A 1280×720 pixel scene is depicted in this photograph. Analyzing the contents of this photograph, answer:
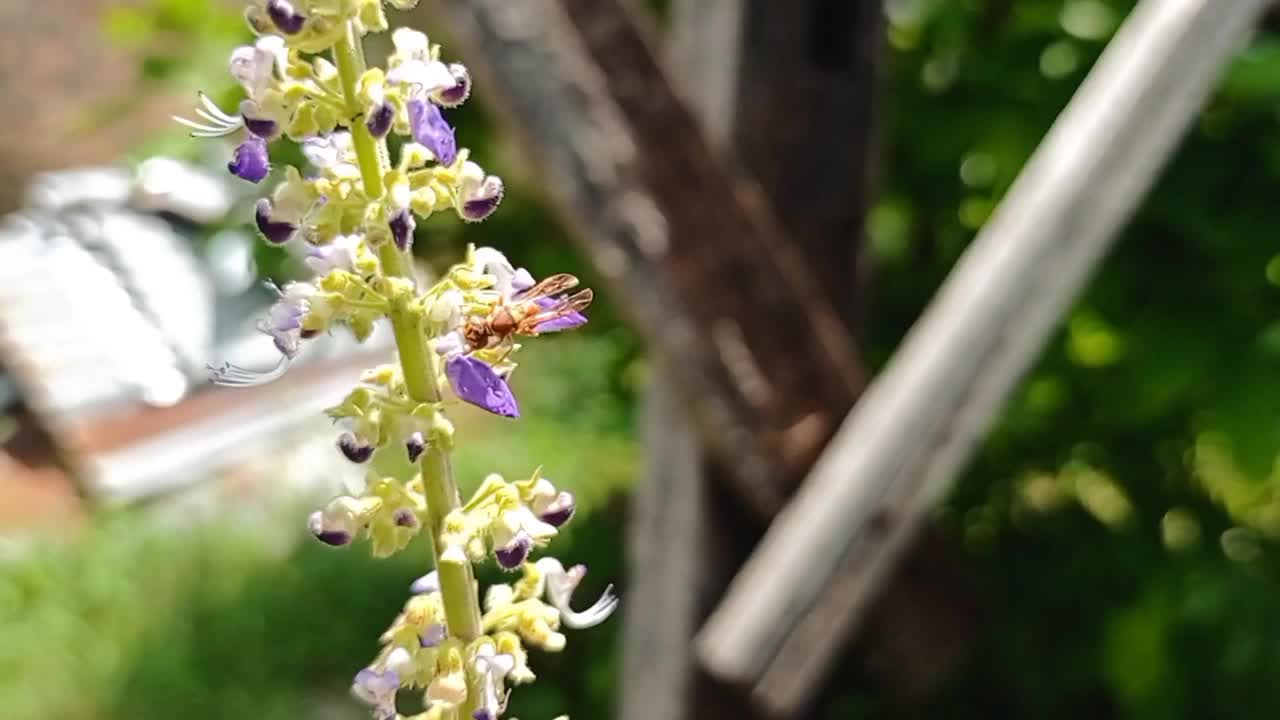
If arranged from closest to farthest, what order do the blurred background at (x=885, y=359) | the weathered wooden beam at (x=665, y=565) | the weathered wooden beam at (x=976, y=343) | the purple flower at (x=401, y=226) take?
the purple flower at (x=401, y=226), the weathered wooden beam at (x=976, y=343), the blurred background at (x=885, y=359), the weathered wooden beam at (x=665, y=565)

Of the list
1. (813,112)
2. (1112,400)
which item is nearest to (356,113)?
(813,112)

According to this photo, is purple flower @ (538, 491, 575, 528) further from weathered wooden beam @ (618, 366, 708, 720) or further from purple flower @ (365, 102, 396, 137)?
weathered wooden beam @ (618, 366, 708, 720)

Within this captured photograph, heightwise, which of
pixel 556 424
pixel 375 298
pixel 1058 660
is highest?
pixel 375 298

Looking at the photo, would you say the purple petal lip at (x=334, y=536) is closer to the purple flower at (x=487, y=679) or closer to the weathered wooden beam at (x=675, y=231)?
the purple flower at (x=487, y=679)

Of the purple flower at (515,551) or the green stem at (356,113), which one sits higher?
the green stem at (356,113)

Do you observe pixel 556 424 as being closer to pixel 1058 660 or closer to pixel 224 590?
pixel 224 590

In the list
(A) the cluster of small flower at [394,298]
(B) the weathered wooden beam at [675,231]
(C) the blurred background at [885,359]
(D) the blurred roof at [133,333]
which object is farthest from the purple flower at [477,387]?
(B) the weathered wooden beam at [675,231]

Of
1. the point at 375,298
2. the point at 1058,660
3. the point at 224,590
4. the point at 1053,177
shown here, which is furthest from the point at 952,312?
the point at 224,590
